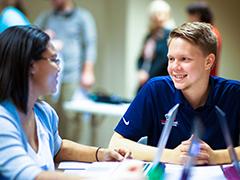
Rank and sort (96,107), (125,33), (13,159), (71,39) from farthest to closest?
1. (125,33)
2. (71,39)
3. (96,107)
4. (13,159)

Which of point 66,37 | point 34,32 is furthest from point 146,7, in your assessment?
point 34,32

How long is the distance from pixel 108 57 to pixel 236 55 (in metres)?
1.39

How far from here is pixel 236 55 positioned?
478 centimetres

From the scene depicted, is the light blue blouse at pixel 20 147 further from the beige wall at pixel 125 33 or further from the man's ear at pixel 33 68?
the beige wall at pixel 125 33

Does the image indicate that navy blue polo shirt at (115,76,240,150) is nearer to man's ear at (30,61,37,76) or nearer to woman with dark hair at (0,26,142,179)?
woman with dark hair at (0,26,142,179)

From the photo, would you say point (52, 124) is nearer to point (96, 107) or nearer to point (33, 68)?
point (33, 68)

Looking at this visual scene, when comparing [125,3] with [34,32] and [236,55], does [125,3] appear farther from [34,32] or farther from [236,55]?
[34,32]

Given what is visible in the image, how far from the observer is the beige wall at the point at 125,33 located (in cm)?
454

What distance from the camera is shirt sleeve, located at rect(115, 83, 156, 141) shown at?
1.61 m

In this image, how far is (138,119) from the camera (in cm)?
162

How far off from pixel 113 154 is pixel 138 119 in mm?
224

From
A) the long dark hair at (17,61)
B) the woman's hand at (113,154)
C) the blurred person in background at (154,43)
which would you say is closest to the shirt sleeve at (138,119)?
the woman's hand at (113,154)

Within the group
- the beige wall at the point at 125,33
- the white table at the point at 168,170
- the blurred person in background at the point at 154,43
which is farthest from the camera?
the beige wall at the point at 125,33

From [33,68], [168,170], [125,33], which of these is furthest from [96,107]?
[33,68]
